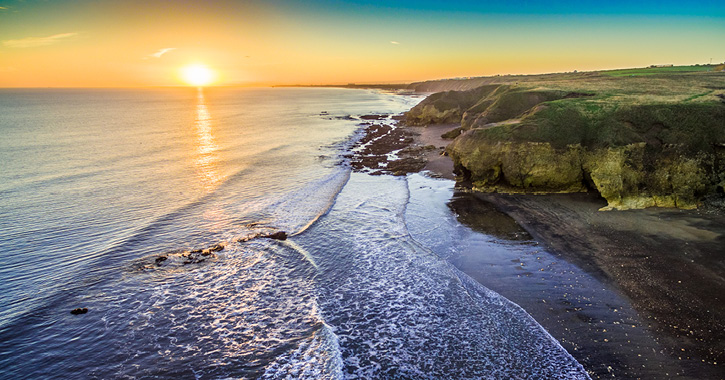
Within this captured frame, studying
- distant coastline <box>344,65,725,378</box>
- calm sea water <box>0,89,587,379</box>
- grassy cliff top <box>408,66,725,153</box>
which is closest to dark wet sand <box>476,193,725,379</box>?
distant coastline <box>344,65,725,378</box>

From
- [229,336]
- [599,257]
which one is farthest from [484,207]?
[229,336]

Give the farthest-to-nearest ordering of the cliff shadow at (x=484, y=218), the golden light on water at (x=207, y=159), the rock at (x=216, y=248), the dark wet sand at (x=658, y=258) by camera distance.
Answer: the golden light on water at (x=207, y=159) → the cliff shadow at (x=484, y=218) → the rock at (x=216, y=248) → the dark wet sand at (x=658, y=258)

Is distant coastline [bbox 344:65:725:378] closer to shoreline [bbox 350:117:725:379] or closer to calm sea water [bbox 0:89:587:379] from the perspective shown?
shoreline [bbox 350:117:725:379]

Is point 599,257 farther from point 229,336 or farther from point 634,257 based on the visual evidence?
point 229,336

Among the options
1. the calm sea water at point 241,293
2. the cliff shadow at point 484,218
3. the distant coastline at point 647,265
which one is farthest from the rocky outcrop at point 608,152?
the calm sea water at point 241,293

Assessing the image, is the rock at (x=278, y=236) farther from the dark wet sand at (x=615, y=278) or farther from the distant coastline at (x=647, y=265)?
the distant coastline at (x=647, y=265)

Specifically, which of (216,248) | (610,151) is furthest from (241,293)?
(610,151)
